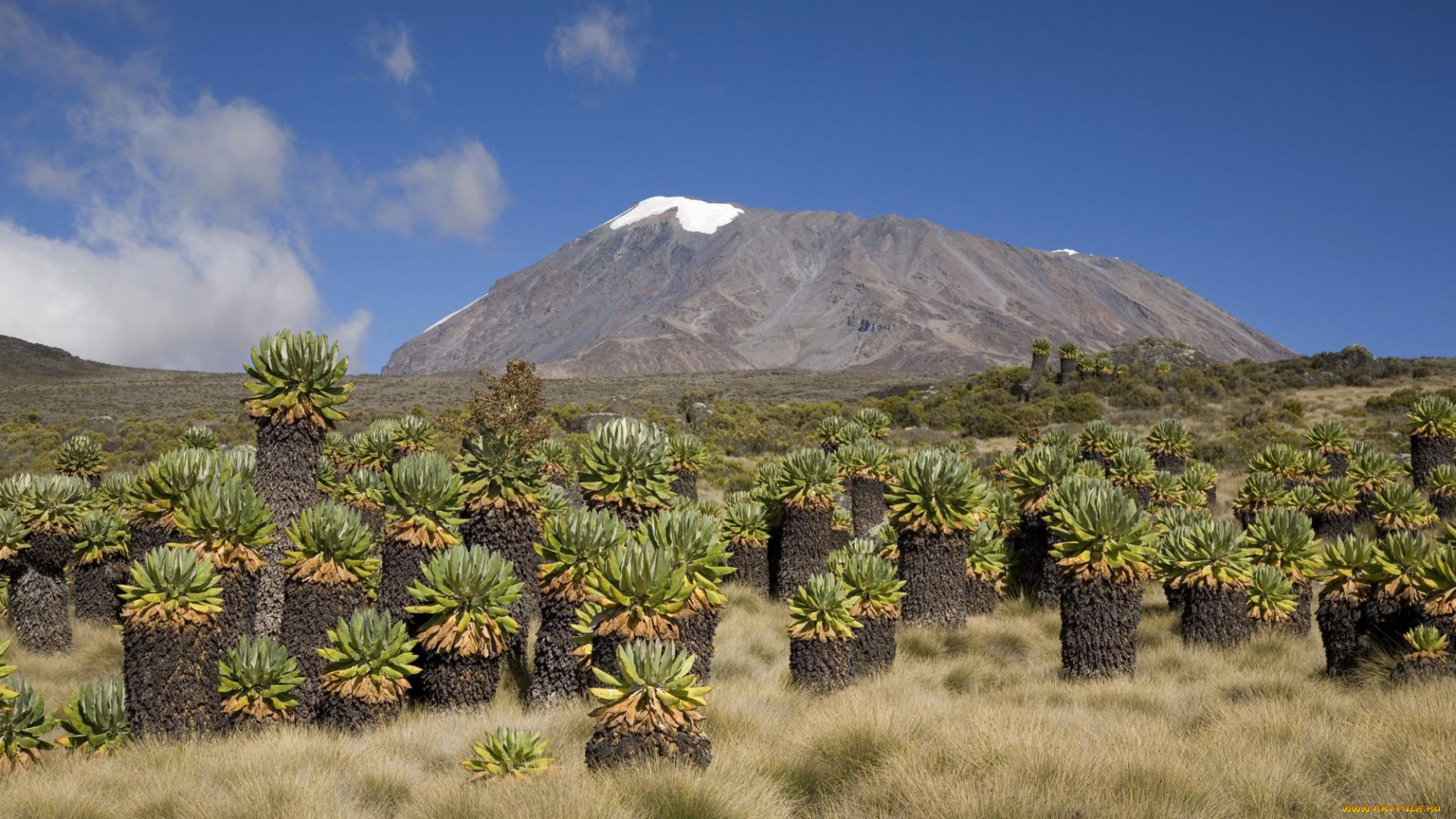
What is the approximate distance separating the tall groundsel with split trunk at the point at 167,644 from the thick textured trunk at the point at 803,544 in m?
8.77

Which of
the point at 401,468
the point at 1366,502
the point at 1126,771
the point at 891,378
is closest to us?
→ the point at 1126,771

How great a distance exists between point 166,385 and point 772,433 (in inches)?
1814

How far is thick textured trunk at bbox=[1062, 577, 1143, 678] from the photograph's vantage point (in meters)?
9.77

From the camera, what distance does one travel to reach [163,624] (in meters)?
7.27

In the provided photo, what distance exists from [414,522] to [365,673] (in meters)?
1.85

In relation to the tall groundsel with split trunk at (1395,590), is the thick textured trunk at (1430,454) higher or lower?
higher

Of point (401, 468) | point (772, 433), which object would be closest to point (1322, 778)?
point (401, 468)

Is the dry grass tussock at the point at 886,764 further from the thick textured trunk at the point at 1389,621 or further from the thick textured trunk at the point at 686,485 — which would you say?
the thick textured trunk at the point at 686,485

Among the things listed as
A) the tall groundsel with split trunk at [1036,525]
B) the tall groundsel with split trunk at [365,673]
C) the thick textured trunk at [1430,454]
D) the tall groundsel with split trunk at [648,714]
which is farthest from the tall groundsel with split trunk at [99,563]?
the thick textured trunk at [1430,454]

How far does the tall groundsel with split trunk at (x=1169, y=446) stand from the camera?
20.1 metres

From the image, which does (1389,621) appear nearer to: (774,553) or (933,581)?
(933,581)

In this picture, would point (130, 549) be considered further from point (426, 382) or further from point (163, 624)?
point (426, 382)

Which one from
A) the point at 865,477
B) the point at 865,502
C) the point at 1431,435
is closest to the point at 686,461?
the point at 865,477

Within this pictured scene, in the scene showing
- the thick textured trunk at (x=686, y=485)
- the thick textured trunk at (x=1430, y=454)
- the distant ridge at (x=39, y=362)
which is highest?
the distant ridge at (x=39, y=362)
